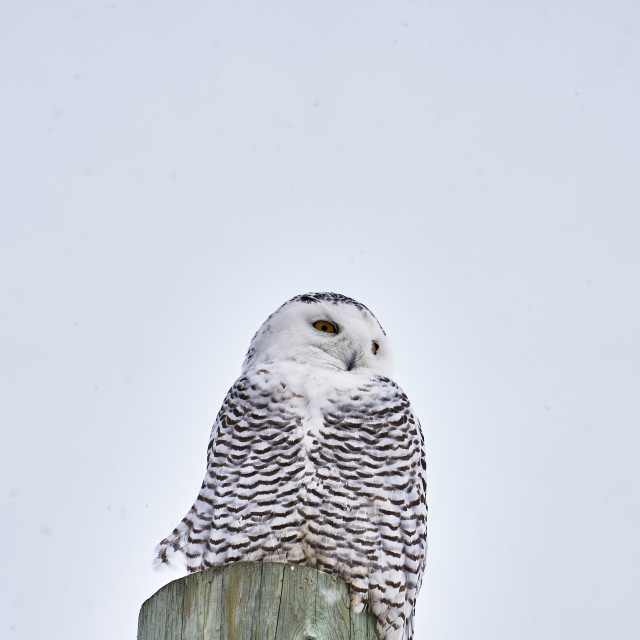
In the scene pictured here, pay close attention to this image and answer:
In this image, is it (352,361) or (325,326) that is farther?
(325,326)

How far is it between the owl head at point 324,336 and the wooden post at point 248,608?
6.74 feet

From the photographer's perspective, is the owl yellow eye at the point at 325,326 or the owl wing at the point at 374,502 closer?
the owl wing at the point at 374,502

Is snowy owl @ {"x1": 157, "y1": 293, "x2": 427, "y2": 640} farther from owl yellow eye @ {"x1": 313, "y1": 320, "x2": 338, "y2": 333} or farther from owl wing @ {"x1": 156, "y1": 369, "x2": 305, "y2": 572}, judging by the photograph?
owl yellow eye @ {"x1": 313, "y1": 320, "x2": 338, "y2": 333}

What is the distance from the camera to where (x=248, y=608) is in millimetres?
2627

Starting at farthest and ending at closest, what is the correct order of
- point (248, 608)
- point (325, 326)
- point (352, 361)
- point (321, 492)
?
1. point (325, 326)
2. point (352, 361)
3. point (321, 492)
4. point (248, 608)

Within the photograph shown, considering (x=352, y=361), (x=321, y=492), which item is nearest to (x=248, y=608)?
(x=321, y=492)

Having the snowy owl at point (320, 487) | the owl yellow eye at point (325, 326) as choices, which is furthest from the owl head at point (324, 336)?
the snowy owl at point (320, 487)

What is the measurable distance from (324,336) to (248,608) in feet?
8.18

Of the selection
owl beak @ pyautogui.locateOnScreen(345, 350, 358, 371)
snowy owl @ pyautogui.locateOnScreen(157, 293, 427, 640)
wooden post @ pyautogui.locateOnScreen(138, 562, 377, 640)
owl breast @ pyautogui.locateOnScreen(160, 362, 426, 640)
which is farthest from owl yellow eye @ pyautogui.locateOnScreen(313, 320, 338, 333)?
wooden post @ pyautogui.locateOnScreen(138, 562, 377, 640)

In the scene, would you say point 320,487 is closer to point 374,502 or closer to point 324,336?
point 374,502

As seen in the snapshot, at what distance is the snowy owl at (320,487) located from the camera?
12.8 ft

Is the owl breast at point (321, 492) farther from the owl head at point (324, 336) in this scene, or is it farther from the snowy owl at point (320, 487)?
the owl head at point (324, 336)

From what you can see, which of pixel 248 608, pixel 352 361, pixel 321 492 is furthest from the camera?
pixel 352 361

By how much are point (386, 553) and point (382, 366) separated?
1.37m
